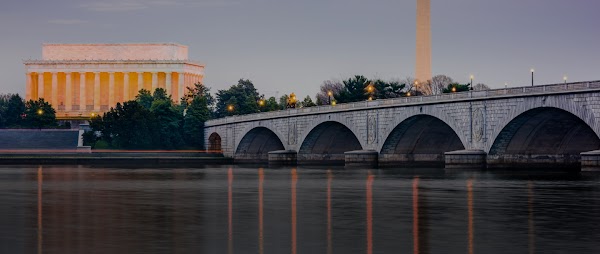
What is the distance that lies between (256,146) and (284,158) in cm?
2280

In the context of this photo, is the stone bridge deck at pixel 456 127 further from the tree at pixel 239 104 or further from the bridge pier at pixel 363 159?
the tree at pixel 239 104

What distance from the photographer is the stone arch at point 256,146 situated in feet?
472

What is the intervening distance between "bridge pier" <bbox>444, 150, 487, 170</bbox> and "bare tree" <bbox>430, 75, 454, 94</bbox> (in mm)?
97992

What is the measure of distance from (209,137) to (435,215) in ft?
422

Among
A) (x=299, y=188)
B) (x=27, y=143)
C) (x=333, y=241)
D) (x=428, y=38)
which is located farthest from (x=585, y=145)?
(x=27, y=143)

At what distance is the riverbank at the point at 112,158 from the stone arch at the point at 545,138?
5433cm

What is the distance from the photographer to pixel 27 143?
15612 cm

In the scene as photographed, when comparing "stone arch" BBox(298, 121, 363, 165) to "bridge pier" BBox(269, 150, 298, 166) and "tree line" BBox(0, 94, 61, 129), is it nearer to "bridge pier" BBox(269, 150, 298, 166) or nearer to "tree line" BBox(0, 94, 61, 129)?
"bridge pier" BBox(269, 150, 298, 166)

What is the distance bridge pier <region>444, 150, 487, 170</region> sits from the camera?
88.2 metres

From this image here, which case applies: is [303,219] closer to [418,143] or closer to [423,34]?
[418,143]

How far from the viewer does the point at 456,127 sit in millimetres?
92875

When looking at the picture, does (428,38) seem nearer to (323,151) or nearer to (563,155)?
(323,151)

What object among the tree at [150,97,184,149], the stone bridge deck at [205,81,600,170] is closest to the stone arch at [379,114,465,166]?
the stone bridge deck at [205,81,600,170]

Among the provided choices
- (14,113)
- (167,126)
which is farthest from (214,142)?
(14,113)
